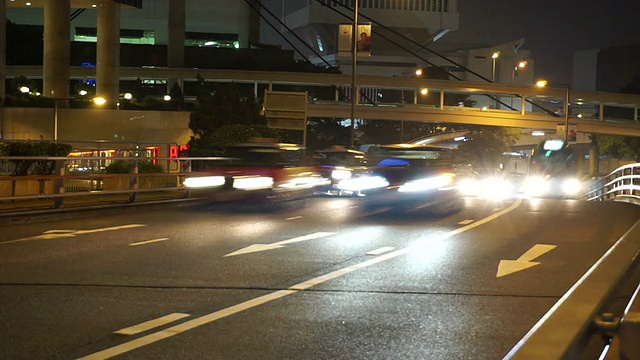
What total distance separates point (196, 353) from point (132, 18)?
10027cm

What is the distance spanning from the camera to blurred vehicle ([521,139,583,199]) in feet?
181

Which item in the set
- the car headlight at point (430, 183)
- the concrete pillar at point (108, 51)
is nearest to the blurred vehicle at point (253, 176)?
the car headlight at point (430, 183)

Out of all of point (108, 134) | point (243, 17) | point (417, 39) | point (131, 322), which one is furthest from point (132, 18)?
point (131, 322)

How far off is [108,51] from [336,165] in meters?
34.5

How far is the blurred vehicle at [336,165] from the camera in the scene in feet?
91.4

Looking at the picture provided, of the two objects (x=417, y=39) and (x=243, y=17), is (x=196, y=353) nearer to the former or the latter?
(x=243, y=17)

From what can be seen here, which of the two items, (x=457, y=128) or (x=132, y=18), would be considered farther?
(x=457, y=128)

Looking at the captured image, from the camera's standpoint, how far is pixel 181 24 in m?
91.9

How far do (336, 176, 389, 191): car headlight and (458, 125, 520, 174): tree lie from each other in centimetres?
437

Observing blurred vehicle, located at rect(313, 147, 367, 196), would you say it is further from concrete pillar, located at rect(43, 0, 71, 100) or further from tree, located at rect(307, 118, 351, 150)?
tree, located at rect(307, 118, 351, 150)

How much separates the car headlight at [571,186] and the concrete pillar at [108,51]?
94.3ft

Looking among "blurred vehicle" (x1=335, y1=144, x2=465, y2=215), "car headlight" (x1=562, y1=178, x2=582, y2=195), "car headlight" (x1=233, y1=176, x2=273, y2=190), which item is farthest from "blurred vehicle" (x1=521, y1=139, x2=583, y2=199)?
"car headlight" (x1=233, y1=176, x2=273, y2=190)

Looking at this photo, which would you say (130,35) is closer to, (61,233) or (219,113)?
(219,113)

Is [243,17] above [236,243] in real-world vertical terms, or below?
above
